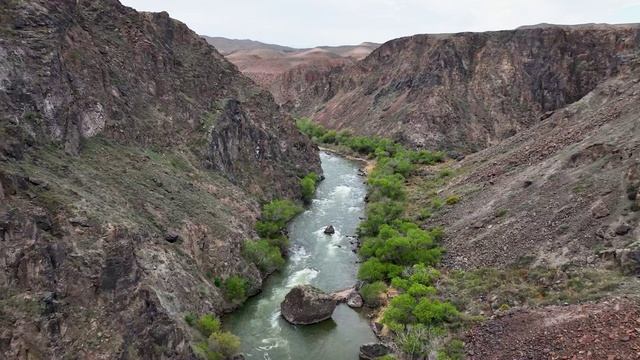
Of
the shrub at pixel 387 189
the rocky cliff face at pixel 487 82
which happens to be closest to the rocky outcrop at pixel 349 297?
the shrub at pixel 387 189

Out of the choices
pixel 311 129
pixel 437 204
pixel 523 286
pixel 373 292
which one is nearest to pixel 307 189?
pixel 437 204

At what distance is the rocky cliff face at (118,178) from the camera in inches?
1117

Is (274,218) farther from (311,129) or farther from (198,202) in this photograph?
(311,129)

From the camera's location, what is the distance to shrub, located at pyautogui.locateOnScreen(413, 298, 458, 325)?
35531 millimetres

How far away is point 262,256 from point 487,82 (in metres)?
78.3

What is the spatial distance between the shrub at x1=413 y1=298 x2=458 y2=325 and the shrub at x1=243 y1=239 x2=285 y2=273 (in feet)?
50.0

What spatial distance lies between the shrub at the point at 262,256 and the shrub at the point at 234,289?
171 inches

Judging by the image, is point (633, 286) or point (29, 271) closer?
point (29, 271)

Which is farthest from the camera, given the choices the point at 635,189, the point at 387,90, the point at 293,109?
the point at 293,109

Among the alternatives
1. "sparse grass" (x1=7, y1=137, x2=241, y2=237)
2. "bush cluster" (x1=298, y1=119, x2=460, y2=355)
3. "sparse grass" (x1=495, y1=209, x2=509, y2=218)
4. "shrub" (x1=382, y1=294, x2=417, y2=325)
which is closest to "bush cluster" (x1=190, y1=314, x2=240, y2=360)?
"sparse grass" (x1=7, y1=137, x2=241, y2=237)

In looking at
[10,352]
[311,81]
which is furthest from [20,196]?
[311,81]

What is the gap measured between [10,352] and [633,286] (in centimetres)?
3231

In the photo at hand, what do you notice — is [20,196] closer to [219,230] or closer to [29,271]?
[29,271]

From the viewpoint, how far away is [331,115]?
137m
